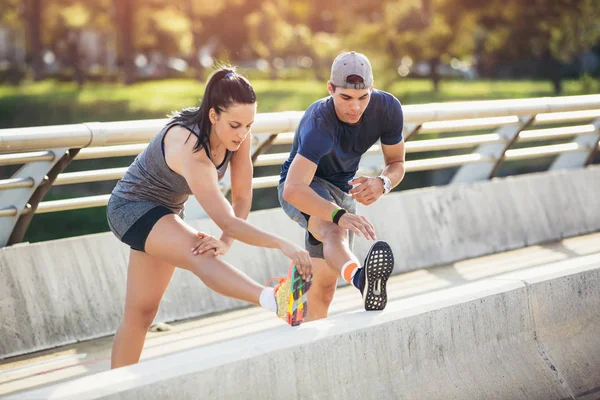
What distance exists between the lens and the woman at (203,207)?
210 inches

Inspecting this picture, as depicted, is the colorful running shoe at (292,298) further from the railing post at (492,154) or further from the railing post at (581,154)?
the railing post at (581,154)

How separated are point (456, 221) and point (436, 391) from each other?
531cm

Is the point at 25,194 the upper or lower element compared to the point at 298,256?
lower

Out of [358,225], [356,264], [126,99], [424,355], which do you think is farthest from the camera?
[126,99]

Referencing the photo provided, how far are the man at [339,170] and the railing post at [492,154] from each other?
4471mm

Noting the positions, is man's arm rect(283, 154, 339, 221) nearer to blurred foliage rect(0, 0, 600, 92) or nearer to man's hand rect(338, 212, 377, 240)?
man's hand rect(338, 212, 377, 240)

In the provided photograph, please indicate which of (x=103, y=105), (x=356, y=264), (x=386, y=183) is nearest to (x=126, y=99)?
(x=103, y=105)

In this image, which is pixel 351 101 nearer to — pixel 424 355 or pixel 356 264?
pixel 356 264

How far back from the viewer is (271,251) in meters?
9.10

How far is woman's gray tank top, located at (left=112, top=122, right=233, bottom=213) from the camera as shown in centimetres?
566

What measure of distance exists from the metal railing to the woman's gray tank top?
1250 millimetres

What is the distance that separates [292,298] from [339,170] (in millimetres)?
1755

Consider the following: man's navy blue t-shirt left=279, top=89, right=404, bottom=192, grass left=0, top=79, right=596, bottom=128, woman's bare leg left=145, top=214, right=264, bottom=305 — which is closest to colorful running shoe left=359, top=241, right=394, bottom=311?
woman's bare leg left=145, top=214, right=264, bottom=305

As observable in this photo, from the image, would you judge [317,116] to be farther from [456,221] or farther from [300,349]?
[456,221]
